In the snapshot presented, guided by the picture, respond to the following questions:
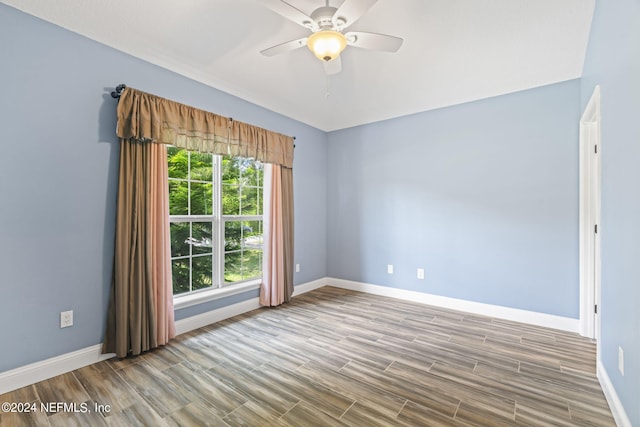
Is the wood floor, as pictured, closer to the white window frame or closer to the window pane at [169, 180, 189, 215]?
the white window frame

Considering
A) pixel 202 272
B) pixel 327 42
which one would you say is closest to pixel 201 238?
pixel 202 272

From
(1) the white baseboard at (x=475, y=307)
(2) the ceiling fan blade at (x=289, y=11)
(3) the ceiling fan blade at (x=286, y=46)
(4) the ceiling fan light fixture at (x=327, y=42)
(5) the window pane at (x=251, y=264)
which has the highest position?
(2) the ceiling fan blade at (x=289, y=11)

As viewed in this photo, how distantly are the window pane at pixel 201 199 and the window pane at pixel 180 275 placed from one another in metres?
0.55

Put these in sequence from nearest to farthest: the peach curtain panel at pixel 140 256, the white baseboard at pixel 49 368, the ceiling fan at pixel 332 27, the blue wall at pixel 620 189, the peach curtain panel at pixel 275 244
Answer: the blue wall at pixel 620 189 → the ceiling fan at pixel 332 27 → the white baseboard at pixel 49 368 → the peach curtain panel at pixel 140 256 → the peach curtain panel at pixel 275 244

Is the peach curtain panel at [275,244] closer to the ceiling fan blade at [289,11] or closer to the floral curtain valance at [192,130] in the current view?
the floral curtain valance at [192,130]

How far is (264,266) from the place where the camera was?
3770 mm

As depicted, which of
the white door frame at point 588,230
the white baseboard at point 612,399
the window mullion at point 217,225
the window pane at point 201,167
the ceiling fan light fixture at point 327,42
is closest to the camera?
the white baseboard at point 612,399

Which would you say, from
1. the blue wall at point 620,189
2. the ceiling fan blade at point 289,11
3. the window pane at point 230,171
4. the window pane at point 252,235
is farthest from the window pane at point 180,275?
the blue wall at point 620,189

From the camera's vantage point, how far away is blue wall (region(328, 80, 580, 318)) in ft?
10.2

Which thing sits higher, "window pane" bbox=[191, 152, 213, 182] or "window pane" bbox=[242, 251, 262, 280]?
"window pane" bbox=[191, 152, 213, 182]

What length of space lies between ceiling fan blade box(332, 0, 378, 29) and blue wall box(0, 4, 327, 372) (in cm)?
191

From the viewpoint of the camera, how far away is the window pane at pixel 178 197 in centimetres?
304

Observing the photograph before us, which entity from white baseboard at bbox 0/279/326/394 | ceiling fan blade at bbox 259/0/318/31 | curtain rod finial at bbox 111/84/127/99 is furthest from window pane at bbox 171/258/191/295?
ceiling fan blade at bbox 259/0/318/31

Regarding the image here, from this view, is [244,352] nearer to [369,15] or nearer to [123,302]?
[123,302]
